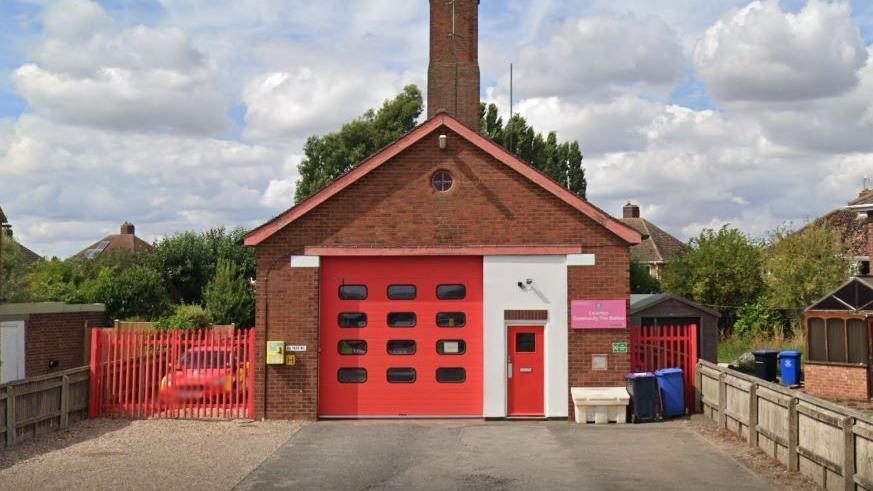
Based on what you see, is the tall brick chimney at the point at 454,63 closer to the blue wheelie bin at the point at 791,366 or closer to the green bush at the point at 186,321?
the blue wheelie bin at the point at 791,366

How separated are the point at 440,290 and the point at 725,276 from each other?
25.9m

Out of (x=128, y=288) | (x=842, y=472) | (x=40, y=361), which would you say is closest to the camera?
(x=842, y=472)

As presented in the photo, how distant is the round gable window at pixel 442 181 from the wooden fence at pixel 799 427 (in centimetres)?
618

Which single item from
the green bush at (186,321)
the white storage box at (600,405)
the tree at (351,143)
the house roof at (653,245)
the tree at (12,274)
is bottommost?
the white storage box at (600,405)

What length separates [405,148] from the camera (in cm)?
1745

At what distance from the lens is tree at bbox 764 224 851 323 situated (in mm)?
36875

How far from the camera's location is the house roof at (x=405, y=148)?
676 inches

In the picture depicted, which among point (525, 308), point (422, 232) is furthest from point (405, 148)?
point (525, 308)

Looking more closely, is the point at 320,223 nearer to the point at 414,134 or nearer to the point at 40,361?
the point at 414,134

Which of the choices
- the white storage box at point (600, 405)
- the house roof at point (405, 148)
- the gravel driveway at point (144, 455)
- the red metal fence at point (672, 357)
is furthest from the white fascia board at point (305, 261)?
the red metal fence at point (672, 357)

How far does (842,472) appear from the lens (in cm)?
1021

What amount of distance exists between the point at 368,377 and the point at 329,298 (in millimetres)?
1752

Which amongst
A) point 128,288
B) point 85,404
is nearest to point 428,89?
point 85,404

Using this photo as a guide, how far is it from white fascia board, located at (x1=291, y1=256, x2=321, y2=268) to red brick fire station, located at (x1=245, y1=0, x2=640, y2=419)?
1.7 inches
